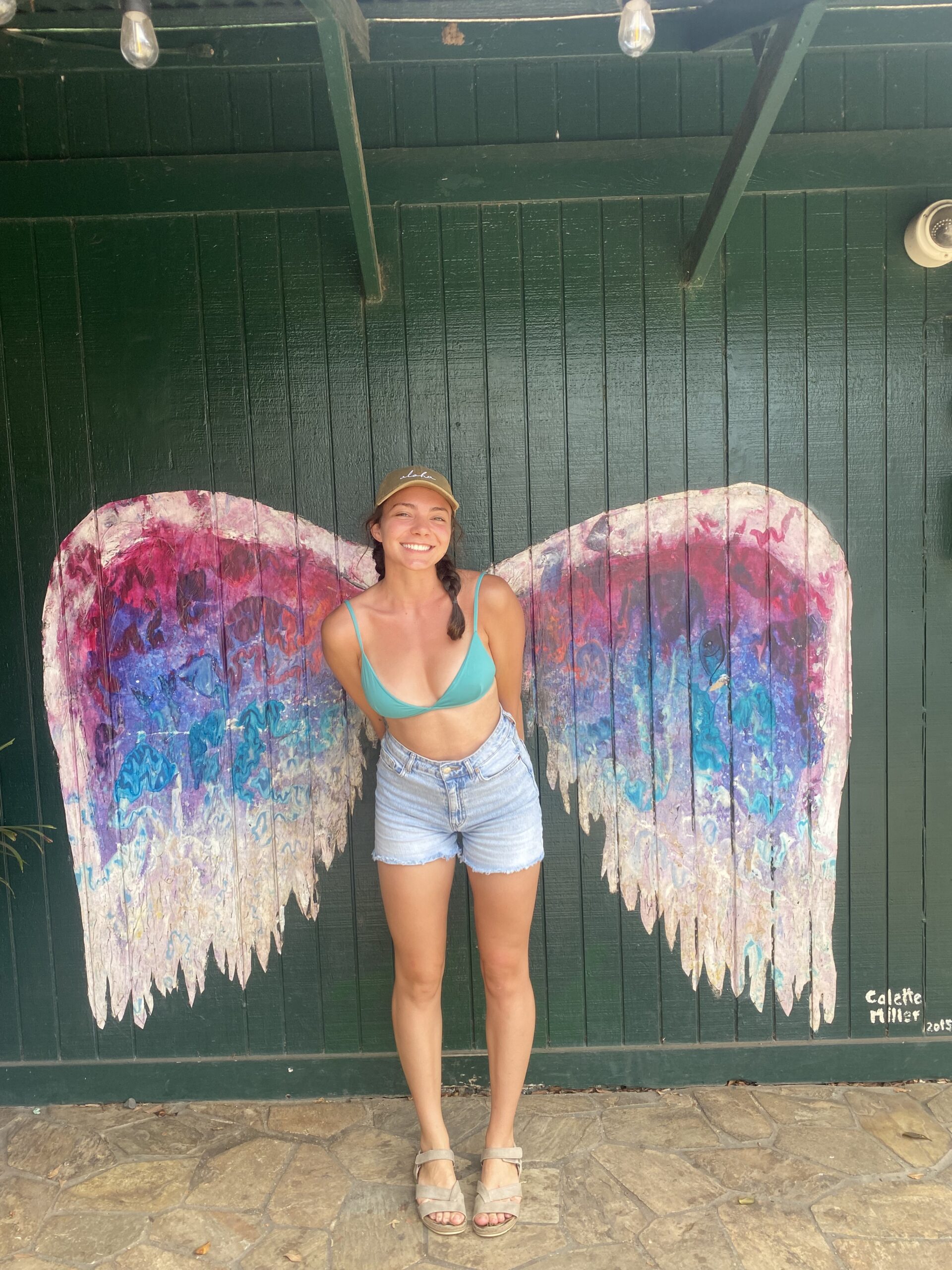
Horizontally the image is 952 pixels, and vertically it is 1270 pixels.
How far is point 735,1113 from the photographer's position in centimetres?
282

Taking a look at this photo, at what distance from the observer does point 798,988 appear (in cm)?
297

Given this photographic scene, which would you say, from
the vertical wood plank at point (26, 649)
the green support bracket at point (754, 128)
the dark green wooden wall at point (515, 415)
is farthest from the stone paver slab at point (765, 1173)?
the green support bracket at point (754, 128)

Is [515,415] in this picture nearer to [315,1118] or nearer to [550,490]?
[550,490]

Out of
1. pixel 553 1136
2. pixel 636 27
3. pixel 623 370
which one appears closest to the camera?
pixel 636 27

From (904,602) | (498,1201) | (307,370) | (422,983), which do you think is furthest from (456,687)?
(904,602)

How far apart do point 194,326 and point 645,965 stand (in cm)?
246

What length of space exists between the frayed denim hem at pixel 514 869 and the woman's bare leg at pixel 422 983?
3.4 inches

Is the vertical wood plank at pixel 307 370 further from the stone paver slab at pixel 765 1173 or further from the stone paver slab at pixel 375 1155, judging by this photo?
the stone paver slab at pixel 765 1173

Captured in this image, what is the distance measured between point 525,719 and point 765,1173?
1416 mm

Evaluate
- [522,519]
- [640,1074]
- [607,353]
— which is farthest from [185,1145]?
[607,353]

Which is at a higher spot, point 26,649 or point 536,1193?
point 26,649

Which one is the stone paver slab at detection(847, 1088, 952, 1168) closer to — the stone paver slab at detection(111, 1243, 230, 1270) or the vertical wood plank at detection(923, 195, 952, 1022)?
the vertical wood plank at detection(923, 195, 952, 1022)

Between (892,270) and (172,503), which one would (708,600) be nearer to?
(892,270)

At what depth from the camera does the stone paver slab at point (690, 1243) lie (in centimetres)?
223
